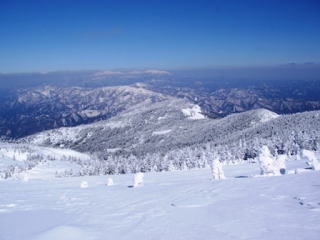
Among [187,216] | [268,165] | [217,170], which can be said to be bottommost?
[217,170]

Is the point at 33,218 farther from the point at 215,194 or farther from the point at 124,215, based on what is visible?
the point at 215,194

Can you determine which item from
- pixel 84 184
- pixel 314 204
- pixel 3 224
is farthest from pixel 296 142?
pixel 3 224

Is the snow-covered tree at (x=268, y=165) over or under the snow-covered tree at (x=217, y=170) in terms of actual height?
over

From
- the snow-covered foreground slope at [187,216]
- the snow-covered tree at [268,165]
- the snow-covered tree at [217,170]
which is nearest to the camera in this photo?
the snow-covered foreground slope at [187,216]

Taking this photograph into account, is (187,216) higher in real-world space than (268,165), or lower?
higher

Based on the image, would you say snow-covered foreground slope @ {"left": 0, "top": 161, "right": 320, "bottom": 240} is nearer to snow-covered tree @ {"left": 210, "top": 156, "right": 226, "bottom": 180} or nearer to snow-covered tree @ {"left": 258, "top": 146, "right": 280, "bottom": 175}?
snow-covered tree @ {"left": 258, "top": 146, "right": 280, "bottom": 175}

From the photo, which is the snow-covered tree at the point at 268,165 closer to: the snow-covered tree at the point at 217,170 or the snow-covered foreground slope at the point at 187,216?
the snow-covered tree at the point at 217,170

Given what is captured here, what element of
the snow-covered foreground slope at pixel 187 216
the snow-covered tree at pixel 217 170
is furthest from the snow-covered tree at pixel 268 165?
the snow-covered foreground slope at pixel 187 216

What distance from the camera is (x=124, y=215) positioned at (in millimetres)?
18219

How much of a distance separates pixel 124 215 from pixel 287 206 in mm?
10189

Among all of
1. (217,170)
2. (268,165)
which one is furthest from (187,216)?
(217,170)

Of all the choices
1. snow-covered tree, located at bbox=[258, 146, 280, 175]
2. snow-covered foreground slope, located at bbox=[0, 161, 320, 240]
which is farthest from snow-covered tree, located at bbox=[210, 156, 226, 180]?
snow-covered foreground slope, located at bbox=[0, 161, 320, 240]

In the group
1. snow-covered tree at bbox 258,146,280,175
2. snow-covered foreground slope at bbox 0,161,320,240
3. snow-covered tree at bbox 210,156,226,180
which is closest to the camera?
snow-covered foreground slope at bbox 0,161,320,240

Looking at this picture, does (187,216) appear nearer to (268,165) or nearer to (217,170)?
(268,165)
